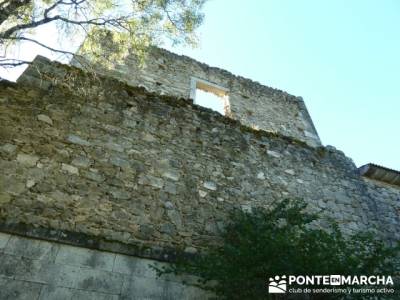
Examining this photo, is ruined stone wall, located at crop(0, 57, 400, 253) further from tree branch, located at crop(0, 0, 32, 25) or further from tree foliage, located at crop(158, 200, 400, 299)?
tree branch, located at crop(0, 0, 32, 25)

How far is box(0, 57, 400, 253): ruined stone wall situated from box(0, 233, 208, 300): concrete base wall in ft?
0.83

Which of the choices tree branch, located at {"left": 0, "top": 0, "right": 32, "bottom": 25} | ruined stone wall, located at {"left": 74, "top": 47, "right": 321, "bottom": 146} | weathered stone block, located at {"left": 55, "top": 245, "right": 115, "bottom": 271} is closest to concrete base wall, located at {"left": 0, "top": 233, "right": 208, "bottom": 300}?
weathered stone block, located at {"left": 55, "top": 245, "right": 115, "bottom": 271}

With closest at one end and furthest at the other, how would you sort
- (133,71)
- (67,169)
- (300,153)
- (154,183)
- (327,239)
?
1. (327,239)
2. (67,169)
3. (154,183)
4. (300,153)
5. (133,71)

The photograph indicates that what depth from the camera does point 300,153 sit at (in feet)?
21.2

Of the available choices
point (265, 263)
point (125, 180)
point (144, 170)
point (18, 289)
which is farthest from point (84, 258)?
point (265, 263)

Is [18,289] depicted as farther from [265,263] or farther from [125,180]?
[265,263]

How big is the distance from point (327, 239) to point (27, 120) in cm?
399

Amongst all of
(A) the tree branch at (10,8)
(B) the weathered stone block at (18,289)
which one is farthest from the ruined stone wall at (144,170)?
(A) the tree branch at (10,8)

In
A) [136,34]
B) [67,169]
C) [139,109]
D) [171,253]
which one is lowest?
[171,253]

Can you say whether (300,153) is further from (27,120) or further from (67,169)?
(27,120)

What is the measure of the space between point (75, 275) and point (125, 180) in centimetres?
137

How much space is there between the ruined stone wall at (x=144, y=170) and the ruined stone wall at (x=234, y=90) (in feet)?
9.37

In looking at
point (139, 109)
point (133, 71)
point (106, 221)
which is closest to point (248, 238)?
point (106, 221)

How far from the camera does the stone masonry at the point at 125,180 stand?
3559 mm
